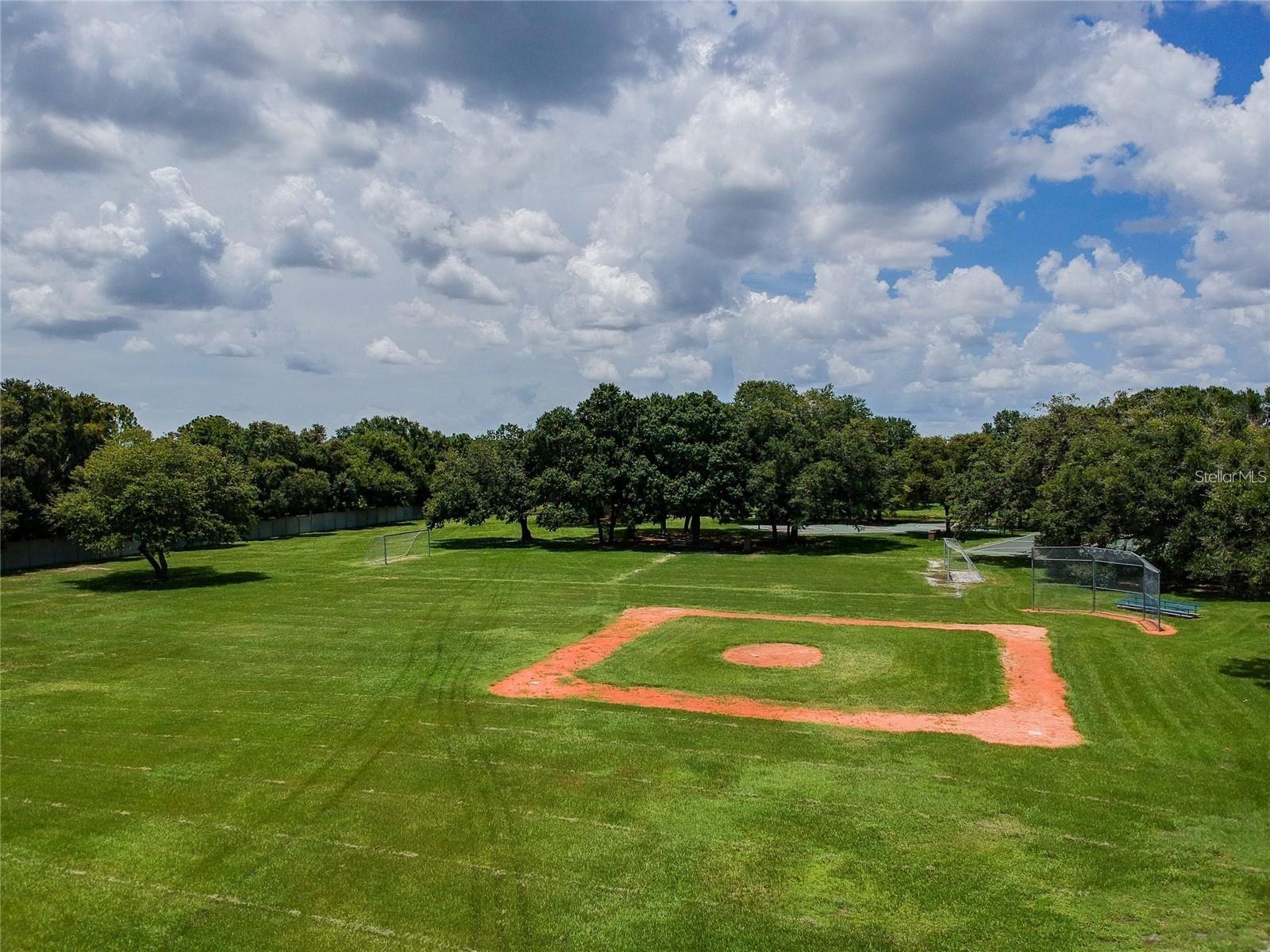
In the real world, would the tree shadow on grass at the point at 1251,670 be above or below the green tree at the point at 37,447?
below

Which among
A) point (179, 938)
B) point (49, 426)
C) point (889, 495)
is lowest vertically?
point (179, 938)

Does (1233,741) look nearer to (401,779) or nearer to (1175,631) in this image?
(1175,631)

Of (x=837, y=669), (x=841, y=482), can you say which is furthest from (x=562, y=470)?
(x=837, y=669)

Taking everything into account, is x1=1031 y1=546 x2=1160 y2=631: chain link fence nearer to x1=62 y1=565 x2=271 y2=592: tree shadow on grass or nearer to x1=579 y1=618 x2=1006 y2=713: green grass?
x1=579 y1=618 x2=1006 y2=713: green grass

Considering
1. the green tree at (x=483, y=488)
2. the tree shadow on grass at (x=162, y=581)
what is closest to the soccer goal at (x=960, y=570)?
the green tree at (x=483, y=488)

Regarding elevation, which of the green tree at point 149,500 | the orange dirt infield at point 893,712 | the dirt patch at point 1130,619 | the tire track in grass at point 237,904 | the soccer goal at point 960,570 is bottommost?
the tire track in grass at point 237,904

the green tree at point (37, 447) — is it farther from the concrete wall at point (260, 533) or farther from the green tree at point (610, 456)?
the green tree at point (610, 456)

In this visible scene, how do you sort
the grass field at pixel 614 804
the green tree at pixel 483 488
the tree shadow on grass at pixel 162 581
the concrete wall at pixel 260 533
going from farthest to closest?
1. the green tree at pixel 483 488
2. the concrete wall at pixel 260 533
3. the tree shadow on grass at pixel 162 581
4. the grass field at pixel 614 804

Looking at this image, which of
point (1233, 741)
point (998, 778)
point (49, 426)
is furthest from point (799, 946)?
point (49, 426)
